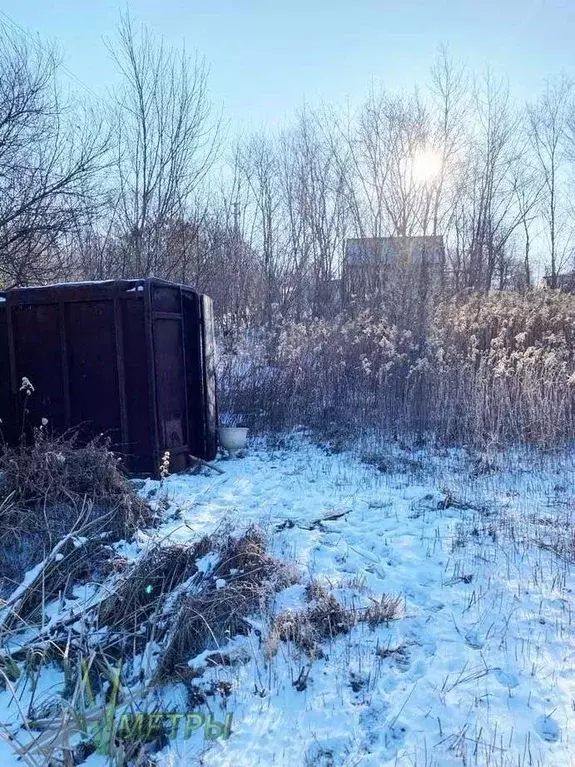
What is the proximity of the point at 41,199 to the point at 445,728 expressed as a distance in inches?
383

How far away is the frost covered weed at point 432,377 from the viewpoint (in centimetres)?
669

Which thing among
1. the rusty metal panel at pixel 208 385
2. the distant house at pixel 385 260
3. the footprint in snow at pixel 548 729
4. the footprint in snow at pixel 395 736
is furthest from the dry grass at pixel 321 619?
the distant house at pixel 385 260

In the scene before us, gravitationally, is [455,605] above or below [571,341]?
below

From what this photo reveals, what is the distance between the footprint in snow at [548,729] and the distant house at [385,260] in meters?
13.1

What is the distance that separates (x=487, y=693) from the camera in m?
2.34

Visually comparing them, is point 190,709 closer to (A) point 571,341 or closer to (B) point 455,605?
(B) point 455,605

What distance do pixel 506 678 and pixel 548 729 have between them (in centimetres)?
31

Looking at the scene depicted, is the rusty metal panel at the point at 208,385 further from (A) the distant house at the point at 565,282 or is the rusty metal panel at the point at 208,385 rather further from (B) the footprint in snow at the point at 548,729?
(A) the distant house at the point at 565,282

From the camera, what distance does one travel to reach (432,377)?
766 cm

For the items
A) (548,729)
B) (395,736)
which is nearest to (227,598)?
(395,736)

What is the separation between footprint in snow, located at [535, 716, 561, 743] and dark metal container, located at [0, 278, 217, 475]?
411 centimetres

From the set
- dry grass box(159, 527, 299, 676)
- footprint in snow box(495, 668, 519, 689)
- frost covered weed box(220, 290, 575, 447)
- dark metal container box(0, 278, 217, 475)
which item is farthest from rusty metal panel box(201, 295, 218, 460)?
footprint in snow box(495, 668, 519, 689)

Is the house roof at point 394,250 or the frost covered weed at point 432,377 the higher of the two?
the house roof at point 394,250

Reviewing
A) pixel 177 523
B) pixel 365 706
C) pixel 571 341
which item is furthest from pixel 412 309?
pixel 365 706
